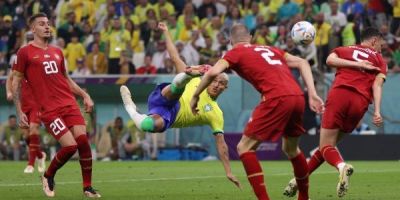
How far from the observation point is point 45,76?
1587 cm

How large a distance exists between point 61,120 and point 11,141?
1664 cm

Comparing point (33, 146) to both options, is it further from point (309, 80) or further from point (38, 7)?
point (38, 7)

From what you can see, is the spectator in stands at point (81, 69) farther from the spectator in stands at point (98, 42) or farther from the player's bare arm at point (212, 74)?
the player's bare arm at point (212, 74)

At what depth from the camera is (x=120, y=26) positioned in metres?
33.0

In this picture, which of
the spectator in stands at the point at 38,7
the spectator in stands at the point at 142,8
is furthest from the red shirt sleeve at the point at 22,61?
the spectator in stands at the point at 38,7

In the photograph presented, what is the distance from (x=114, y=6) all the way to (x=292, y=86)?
73.1 ft

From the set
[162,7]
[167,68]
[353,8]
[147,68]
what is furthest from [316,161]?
Answer: [162,7]

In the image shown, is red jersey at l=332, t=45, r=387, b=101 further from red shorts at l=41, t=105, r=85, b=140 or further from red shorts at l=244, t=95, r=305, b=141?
red shorts at l=41, t=105, r=85, b=140

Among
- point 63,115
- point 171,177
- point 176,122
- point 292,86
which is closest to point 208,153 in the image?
point 171,177

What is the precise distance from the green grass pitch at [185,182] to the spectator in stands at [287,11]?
7.28 metres

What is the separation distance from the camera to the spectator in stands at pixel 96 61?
32.9 meters

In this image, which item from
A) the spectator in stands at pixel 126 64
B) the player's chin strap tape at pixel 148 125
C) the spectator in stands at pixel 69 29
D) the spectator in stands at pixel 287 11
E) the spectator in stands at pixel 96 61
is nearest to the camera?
the player's chin strap tape at pixel 148 125

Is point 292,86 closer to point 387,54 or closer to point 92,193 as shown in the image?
point 92,193

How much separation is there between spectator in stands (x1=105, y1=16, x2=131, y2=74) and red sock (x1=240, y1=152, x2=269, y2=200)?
20.1 m
